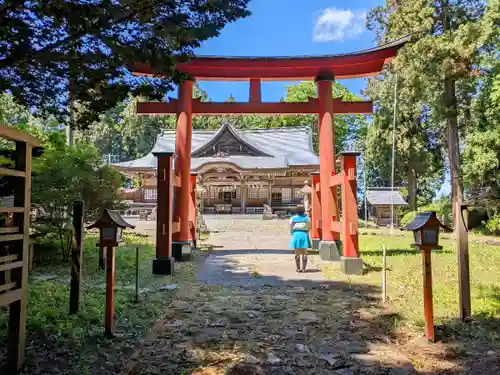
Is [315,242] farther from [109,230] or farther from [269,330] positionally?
[109,230]

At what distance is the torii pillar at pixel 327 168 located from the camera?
32.0ft

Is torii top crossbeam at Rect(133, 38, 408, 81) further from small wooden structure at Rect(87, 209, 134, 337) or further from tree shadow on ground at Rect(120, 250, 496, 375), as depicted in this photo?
small wooden structure at Rect(87, 209, 134, 337)

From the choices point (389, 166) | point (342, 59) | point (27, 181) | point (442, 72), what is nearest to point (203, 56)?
point (342, 59)

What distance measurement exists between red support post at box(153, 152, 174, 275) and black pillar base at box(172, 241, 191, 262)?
1.25 metres

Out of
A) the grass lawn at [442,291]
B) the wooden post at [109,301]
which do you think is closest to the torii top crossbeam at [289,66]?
the grass lawn at [442,291]

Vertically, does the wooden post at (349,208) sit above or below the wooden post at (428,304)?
above

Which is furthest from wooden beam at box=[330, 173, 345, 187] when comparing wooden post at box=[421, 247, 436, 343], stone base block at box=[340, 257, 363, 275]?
wooden post at box=[421, 247, 436, 343]

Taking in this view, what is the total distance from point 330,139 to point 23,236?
310 inches

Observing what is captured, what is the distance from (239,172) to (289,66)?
56.1 feet

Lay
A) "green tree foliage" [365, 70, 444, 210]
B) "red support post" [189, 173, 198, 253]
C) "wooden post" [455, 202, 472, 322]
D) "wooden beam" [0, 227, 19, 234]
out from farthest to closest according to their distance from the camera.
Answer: "green tree foliage" [365, 70, 444, 210] → "red support post" [189, 173, 198, 253] → "wooden post" [455, 202, 472, 322] → "wooden beam" [0, 227, 19, 234]

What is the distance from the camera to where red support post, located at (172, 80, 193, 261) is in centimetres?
966

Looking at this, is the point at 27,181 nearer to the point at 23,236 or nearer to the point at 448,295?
the point at 23,236

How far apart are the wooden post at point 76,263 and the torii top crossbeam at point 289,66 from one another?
5618mm

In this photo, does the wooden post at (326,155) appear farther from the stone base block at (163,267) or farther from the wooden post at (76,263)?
the wooden post at (76,263)
